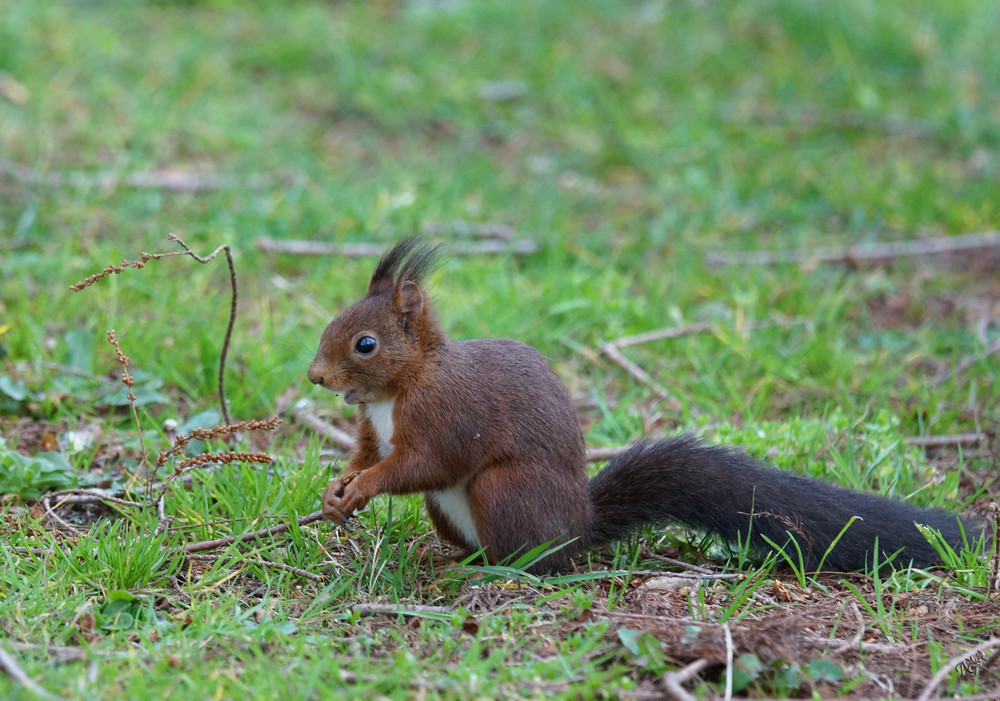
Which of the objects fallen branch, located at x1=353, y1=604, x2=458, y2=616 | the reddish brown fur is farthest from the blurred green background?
fallen branch, located at x1=353, y1=604, x2=458, y2=616

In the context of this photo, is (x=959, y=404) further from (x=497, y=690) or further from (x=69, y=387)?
(x=69, y=387)

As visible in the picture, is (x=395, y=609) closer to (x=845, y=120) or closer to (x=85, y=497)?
(x=85, y=497)

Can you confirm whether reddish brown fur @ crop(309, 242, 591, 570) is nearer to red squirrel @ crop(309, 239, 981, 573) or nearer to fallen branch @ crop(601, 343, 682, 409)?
red squirrel @ crop(309, 239, 981, 573)

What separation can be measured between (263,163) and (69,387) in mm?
2242

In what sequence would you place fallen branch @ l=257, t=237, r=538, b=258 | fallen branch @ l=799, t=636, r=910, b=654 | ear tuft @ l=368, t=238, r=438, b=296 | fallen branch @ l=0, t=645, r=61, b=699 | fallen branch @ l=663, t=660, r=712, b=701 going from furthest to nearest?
fallen branch @ l=257, t=237, r=538, b=258 → ear tuft @ l=368, t=238, r=438, b=296 → fallen branch @ l=799, t=636, r=910, b=654 → fallen branch @ l=663, t=660, r=712, b=701 → fallen branch @ l=0, t=645, r=61, b=699

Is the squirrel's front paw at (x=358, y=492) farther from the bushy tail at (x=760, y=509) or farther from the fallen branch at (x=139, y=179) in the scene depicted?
the fallen branch at (x=139, y=179)

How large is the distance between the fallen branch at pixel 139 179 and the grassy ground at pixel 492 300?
0.02 meters

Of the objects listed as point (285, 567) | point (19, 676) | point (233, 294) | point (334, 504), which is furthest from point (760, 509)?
point (19, 676)

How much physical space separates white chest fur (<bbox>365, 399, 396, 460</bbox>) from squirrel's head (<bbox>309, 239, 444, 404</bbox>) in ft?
0.07

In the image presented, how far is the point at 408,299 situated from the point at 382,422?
0.97ft

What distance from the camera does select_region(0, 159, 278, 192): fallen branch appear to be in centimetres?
464

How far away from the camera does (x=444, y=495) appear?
2.55 metres

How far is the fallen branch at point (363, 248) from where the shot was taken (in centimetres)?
436

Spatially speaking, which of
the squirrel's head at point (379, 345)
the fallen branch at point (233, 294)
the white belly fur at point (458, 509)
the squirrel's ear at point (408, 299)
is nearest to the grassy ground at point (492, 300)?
the white belly fur at point (458, 509)
